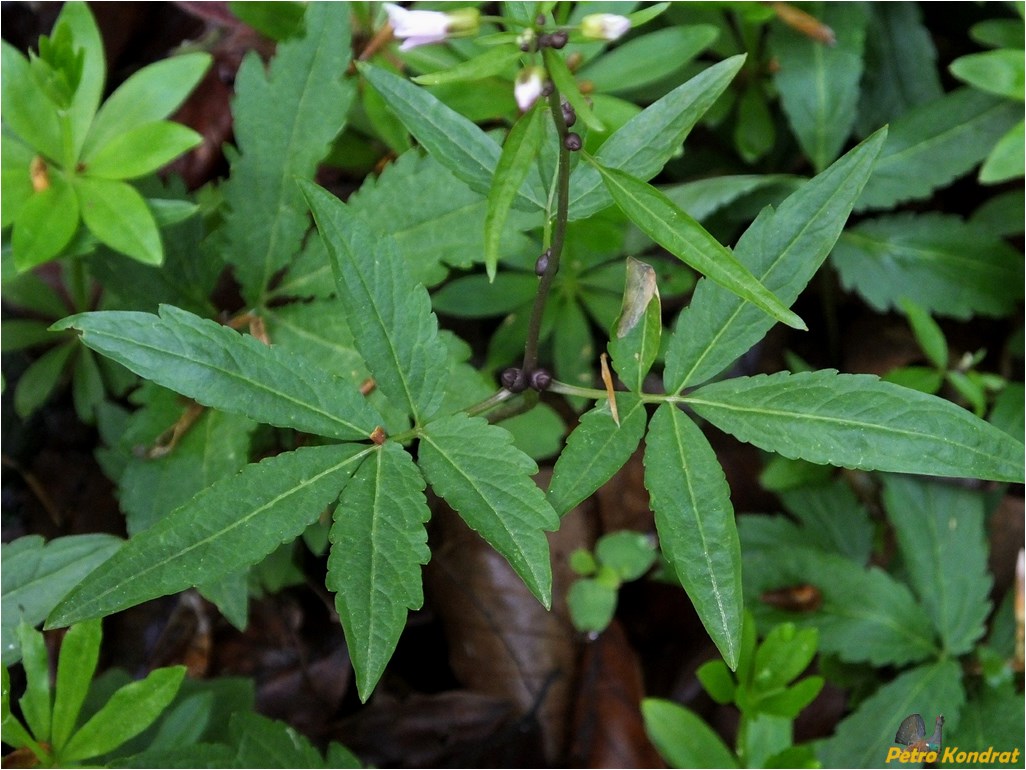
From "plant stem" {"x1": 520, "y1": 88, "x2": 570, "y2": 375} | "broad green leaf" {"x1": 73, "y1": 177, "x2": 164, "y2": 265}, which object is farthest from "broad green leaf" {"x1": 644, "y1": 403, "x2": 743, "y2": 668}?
"broad green leaf" {"x1": 73, "y1": 177, "x2": 164, "y2": 265}

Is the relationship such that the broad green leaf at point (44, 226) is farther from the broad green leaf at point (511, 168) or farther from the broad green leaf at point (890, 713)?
the broad green leaf at point (890, 713)

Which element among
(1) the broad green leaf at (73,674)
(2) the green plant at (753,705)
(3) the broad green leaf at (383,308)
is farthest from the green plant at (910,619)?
(1) the broad green leaf at (73,674)

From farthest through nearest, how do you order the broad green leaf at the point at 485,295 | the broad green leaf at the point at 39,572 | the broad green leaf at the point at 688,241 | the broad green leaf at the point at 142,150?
the broad green leaf at the point at 485,295 → the broad green leaf at the point at 142,150 → the broad green leaf at the point at 39,572 → the broad green leaf at the point at 688,241

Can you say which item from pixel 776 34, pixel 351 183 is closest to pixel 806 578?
pixel 776 34

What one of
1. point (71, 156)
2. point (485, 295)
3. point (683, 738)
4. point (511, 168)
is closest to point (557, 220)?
point (511, 168)

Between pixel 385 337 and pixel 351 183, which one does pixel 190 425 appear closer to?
pixel 385 337

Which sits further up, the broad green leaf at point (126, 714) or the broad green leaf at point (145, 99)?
the broad green leaf at point (145, 99)
